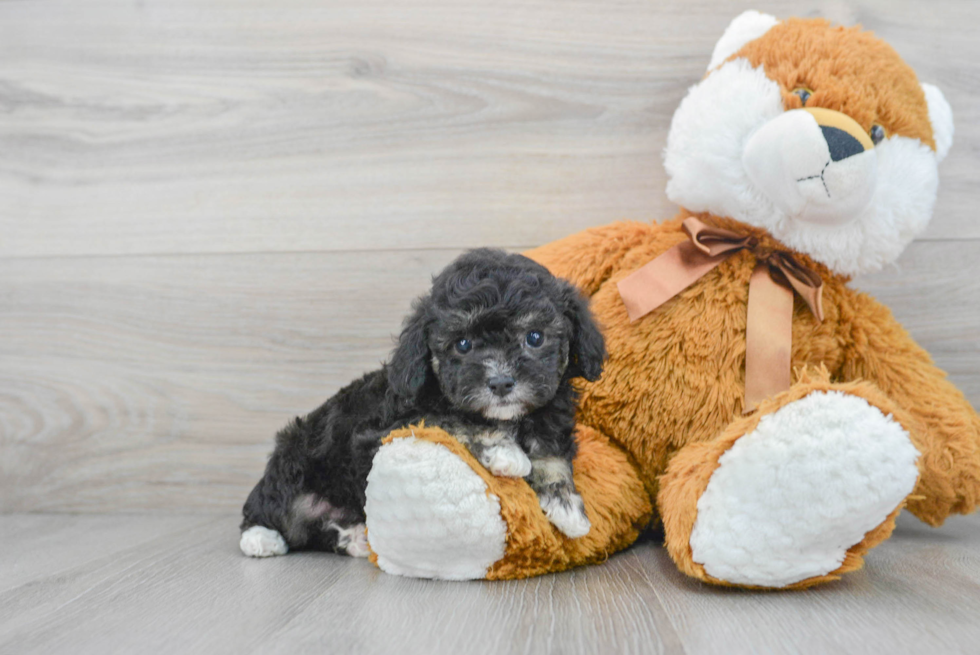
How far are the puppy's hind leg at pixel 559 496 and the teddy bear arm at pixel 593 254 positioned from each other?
1.50 feet

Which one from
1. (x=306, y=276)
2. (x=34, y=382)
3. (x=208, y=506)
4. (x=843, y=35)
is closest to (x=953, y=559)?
(x=843, y=35)

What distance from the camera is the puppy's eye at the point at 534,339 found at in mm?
1306

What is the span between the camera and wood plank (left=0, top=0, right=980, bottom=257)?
6.66ft

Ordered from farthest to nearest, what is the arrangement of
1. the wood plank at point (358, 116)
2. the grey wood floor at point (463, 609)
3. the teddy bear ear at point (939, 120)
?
the wood plank at point (358, 116) → the teddy bear ear at point (939, 120) → the grey wood floor at point (463, 609)

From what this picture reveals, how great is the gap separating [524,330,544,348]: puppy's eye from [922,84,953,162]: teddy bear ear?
104 centimetres

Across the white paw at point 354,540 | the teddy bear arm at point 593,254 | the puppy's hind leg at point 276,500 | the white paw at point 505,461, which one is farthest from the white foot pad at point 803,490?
the puppy's hind leg at point 276,500

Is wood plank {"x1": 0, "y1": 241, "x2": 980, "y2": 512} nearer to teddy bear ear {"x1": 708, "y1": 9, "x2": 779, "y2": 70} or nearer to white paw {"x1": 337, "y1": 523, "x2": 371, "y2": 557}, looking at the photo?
white paw {"x1": 337, "y1": 523, "x2": 371, "y2": 557}

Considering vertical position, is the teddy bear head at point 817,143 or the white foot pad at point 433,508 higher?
the teddy bear head at point 817,143

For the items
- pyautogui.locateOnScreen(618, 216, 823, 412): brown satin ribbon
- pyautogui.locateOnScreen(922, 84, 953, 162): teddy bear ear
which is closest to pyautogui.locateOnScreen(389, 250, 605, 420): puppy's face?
pyautogui.locateOnScreen(618, 216, 823, 412): brown satin ribbon

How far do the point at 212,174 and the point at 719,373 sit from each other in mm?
1468

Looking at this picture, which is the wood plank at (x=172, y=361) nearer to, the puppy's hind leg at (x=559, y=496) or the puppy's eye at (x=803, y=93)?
the puppy's hind leg at (x=559, y=496)

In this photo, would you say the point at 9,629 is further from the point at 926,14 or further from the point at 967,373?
the point at 926,14

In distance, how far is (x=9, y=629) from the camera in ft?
3.97

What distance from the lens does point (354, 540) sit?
63.2 inches
